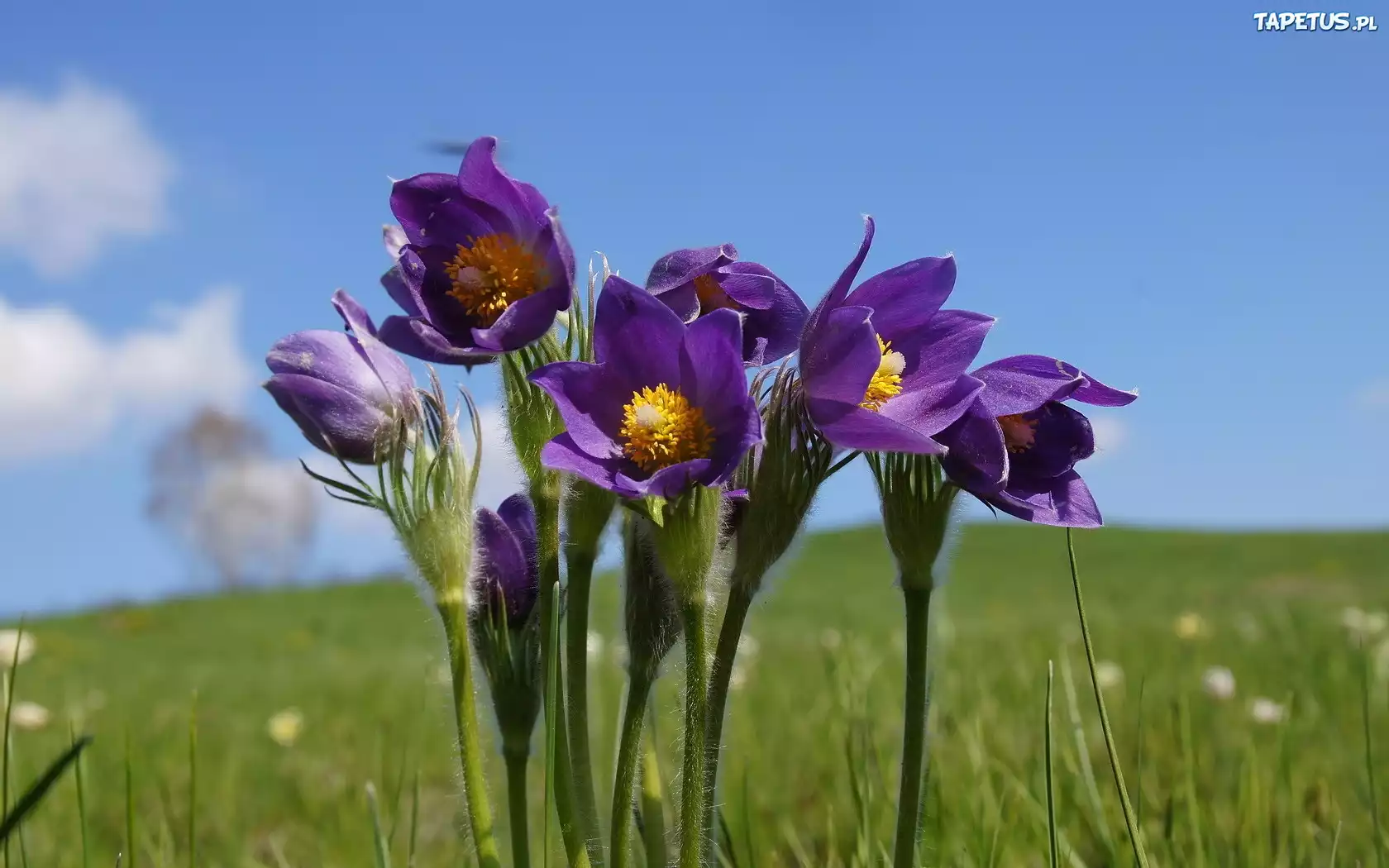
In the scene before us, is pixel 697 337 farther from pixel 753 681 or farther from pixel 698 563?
pixel 753 681

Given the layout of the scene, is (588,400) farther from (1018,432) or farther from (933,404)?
(1018,432)

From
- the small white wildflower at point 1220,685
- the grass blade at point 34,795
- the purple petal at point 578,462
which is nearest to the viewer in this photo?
the grass blade at point 34,795

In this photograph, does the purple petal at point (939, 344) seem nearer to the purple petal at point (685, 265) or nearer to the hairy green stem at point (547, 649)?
the purple petal at point (685, 265)

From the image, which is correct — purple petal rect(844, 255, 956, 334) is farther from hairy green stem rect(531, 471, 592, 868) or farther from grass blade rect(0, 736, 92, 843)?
grass blade rect(0, 736, 92, 843)

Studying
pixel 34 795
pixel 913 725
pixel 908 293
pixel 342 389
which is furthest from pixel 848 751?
pixel 34 795

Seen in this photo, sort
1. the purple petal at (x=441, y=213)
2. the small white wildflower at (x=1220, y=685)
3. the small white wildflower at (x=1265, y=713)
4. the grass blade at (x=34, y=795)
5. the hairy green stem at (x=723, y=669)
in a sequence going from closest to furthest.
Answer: the grass blade at (x=34, y=795) < the hairy green stem at (x=723, y=669) < the purple petal at (x=441, y=213) < the small white wildflower at (x=1265, y=713) < the small white wildflower at (x=1220, y=685)

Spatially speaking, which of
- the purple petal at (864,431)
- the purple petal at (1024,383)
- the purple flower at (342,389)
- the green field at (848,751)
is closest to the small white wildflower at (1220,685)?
the green field at (848,751)

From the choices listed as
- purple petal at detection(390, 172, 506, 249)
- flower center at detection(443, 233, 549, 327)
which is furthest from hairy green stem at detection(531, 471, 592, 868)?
purple petal at detection(390, 172, 506, 249)
